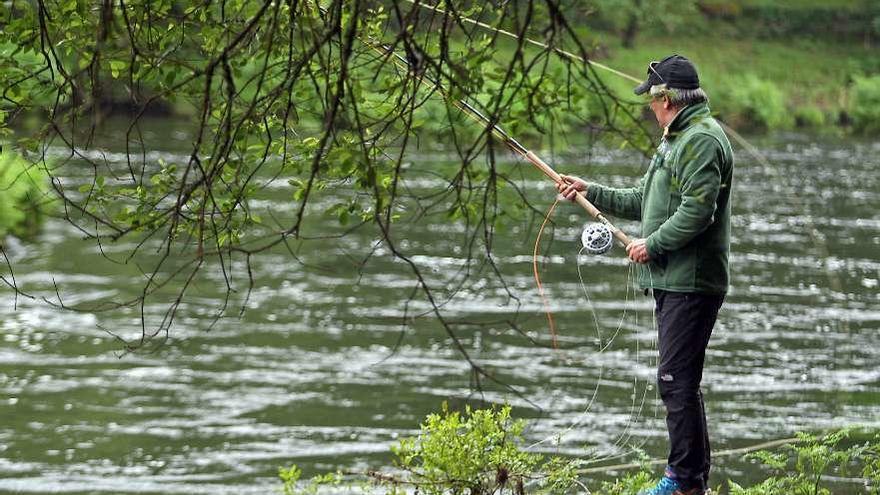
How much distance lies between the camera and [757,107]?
148 feet

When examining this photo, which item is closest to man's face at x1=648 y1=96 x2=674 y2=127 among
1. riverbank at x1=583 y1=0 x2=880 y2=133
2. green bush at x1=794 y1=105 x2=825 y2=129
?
riverbank at x1=583 y1=0 x2=880 y2=133

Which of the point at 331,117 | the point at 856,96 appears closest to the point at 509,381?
the point at 331,117

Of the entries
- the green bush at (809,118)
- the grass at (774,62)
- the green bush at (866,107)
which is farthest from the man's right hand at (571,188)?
the green bush at (809,118)

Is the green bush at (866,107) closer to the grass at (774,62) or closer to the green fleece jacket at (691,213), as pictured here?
the grass at (774,62)

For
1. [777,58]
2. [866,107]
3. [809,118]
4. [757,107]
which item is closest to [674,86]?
[757,107]

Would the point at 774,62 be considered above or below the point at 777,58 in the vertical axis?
below

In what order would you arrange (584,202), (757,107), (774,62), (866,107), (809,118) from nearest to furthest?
(584,202)
(866,107)
(757,107)
(809,118)
(774,62)

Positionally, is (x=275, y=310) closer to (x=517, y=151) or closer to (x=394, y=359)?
(x=394, y=359)

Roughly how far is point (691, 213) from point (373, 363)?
7399mm

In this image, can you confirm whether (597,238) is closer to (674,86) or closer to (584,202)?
(584,202)

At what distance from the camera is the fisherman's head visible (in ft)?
17.1

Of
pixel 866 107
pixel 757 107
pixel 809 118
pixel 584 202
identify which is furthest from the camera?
pixel 809 118

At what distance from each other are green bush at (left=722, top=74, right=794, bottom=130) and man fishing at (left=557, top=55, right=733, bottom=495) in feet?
128

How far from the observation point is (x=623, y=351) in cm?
1291
